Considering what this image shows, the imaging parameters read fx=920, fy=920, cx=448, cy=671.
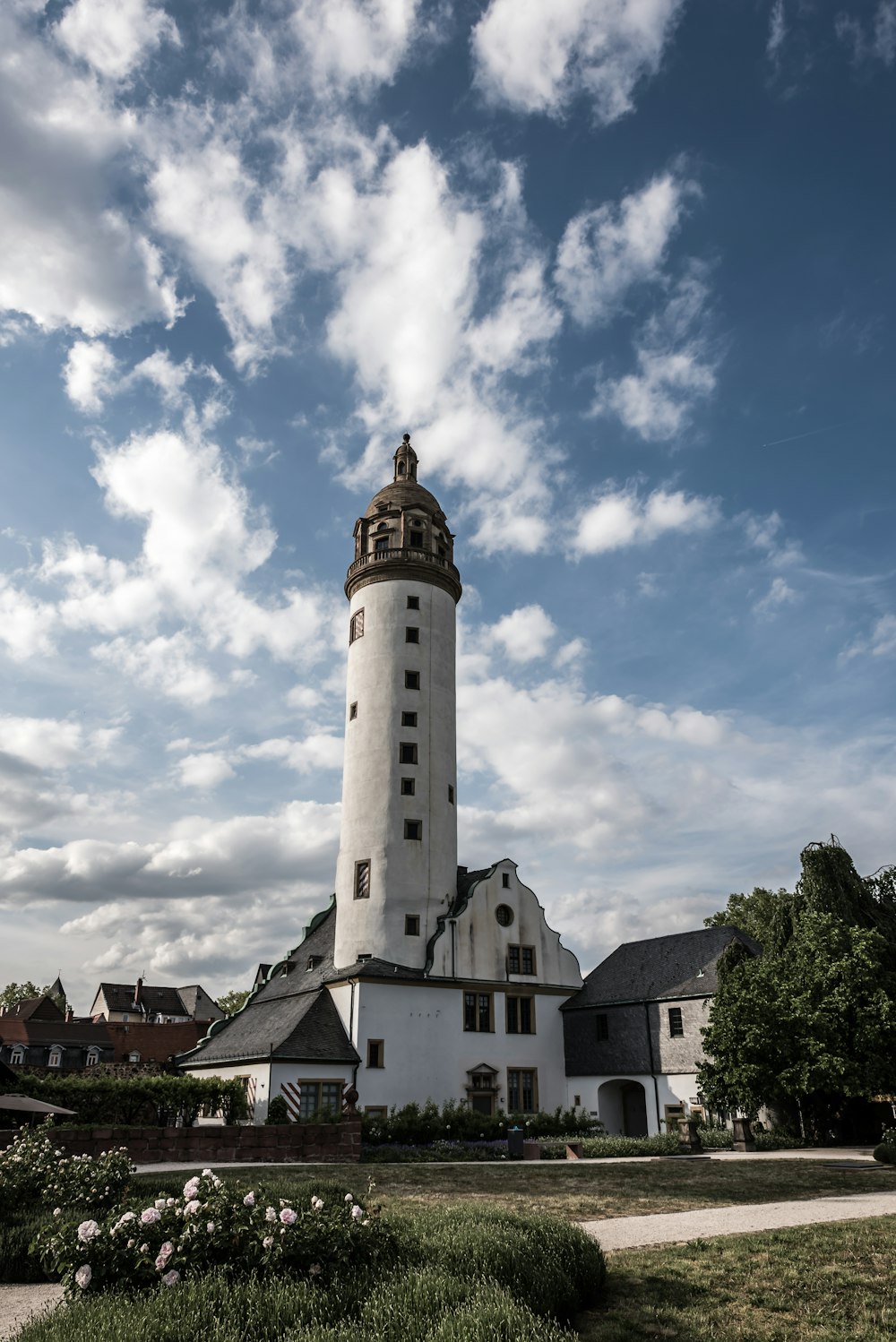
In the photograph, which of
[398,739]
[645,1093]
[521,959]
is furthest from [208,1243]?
[521,959]

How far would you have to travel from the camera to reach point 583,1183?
2014 centimetres

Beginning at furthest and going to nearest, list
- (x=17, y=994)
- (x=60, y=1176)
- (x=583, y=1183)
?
(x=17, y=994), (x=583, y=1183), (x=60, y=1176)

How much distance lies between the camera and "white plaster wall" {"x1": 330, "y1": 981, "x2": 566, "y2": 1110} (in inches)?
1458

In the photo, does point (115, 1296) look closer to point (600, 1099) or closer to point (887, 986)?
point (887, 986)

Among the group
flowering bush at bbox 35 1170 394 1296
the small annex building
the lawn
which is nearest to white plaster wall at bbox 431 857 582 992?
the small annex building

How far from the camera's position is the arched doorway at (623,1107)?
40.6 m

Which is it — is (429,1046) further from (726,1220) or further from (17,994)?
(17,994)

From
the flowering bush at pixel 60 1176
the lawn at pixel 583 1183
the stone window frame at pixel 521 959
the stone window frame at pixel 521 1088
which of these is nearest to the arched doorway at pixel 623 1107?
the stone window frame at pixel 521 1088

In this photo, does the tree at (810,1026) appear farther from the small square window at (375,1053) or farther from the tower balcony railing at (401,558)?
the tower balcony railing at (401,558)

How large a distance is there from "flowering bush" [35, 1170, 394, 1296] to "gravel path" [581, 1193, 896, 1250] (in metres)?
4.84

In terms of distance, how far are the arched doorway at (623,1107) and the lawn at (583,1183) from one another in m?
16.6

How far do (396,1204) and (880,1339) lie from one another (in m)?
9.56

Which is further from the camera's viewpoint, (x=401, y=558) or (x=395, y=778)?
(x=401, y=558)

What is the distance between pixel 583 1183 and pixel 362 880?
888 inches
